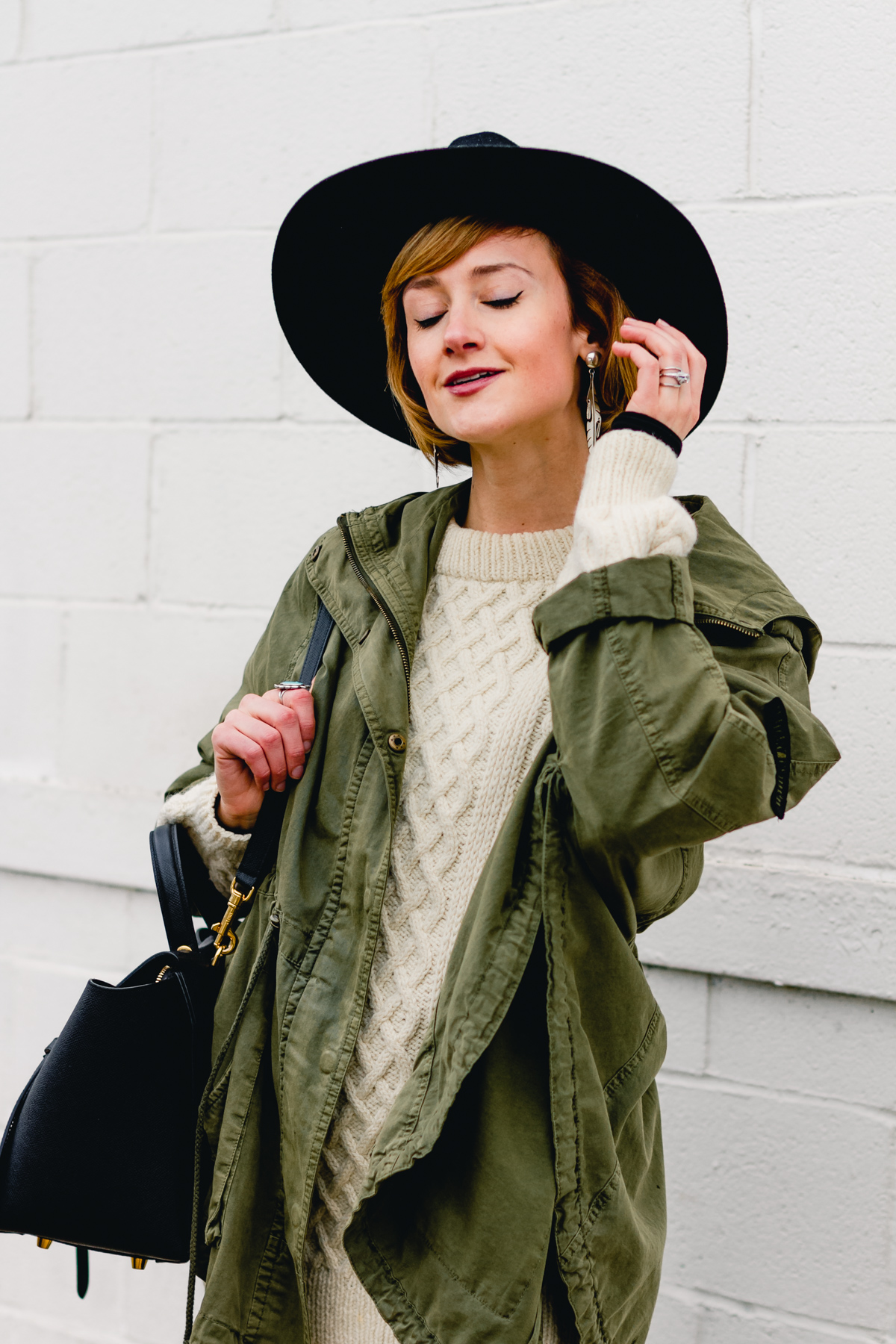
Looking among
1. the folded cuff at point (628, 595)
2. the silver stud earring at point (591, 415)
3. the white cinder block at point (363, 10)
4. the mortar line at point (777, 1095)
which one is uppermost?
the white cinder block at point (363, 10)

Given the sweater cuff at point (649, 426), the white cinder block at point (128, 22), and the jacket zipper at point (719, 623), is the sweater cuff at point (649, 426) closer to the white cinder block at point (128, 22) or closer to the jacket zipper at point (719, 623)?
the jacket zipper at point (719, 623)

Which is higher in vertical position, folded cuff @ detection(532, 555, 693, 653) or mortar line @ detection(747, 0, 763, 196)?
mortar line @ detection(747, 0, 763, 196)

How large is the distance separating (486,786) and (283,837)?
27 cm

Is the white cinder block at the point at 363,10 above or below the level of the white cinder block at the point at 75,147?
above

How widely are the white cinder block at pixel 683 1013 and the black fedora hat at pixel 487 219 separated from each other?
94 centimetres

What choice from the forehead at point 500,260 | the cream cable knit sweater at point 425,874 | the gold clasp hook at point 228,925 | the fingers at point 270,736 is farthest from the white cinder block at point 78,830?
the forehead at point 500,260

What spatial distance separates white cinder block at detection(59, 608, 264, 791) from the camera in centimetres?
213

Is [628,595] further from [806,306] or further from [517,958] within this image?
[806,306]

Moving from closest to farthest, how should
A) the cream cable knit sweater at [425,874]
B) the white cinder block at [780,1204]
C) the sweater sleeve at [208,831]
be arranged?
the cream cable knit sweater at [425,874]
the sweater sleeve at [208,831]
the white cinder block at [780,1204]

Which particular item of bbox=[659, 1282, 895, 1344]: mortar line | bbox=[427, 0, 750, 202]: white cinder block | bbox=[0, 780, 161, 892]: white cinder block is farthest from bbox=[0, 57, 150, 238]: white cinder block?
bbox=[659, 1282, 895, 1344]: mortar line

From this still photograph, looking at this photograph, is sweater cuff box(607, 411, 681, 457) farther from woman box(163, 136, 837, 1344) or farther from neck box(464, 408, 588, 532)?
neck box(464, 408, 588, 532)

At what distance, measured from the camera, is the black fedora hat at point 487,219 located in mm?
1270

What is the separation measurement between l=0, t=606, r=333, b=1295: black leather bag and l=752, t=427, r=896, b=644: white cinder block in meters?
0.82

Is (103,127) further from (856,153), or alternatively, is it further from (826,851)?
(826,851)
